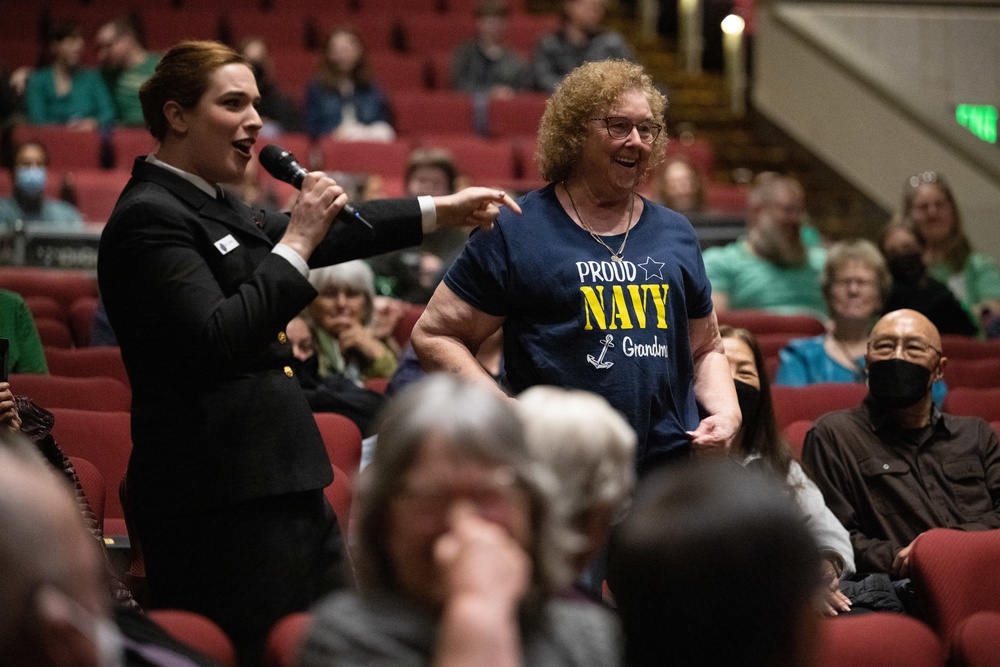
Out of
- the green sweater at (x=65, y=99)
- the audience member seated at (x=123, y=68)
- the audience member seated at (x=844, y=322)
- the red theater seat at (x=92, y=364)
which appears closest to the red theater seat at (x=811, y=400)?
the audience member seated at (x=844, y=322)

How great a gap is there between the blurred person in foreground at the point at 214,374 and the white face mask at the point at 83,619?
2.63 feet

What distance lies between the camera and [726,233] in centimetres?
571

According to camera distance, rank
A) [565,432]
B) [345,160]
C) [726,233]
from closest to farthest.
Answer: [565,432], [726,233], [345,160]

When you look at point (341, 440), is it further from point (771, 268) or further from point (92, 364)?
point (771, 268)

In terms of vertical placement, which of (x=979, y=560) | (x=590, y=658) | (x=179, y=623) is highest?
→ (x=590, y=658)

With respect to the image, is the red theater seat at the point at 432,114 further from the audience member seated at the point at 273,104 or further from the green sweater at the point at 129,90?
the green sweater at the point at 129,90

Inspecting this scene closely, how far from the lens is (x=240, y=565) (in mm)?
1935

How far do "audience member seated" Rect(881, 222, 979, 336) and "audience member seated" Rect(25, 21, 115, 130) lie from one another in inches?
166

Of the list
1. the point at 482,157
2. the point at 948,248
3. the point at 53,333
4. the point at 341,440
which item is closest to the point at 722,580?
the point at 341,440

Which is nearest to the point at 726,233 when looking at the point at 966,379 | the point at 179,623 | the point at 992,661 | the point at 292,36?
the point at 966,379

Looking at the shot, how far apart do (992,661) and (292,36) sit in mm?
6692

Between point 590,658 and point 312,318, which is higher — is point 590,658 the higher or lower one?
the higher one

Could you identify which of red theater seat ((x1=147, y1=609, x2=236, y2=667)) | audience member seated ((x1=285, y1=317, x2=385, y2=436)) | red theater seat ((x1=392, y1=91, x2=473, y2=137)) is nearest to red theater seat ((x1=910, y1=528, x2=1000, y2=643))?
red theater seat ((x1=147, y1=609, x2=236, y2=667))

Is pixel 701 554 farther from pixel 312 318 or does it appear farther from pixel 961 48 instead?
pixel 961 48
